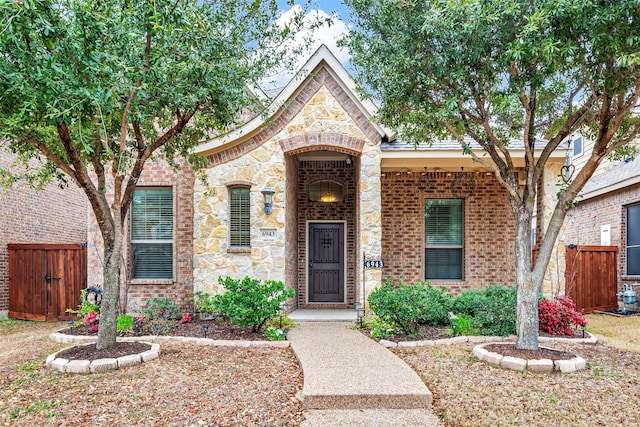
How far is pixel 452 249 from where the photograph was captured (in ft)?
33.2

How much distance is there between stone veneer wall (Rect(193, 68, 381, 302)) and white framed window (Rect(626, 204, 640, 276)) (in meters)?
7.21

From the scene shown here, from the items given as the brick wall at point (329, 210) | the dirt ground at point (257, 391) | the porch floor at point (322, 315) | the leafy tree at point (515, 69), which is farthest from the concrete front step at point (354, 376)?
the brick wall at point (329, 210)

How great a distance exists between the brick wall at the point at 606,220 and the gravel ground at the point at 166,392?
789 centimetres

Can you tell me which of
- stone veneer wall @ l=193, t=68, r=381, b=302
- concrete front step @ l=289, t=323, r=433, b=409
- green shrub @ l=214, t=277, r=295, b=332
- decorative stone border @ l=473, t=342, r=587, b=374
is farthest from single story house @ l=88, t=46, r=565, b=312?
decorative stone border @ l=473, t=342, r=587, b=374

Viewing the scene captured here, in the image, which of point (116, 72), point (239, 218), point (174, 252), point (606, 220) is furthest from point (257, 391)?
point (606, 220)

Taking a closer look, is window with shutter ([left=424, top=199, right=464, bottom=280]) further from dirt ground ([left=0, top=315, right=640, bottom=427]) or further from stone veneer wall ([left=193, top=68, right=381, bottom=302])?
dirt ground ([left=0, top=315, right=640, bottom=427])

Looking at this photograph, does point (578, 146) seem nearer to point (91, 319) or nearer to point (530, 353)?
point (530, 353)

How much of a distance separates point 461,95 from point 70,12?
451 centimetres

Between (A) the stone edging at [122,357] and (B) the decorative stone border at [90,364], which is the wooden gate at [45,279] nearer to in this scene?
(A) the stone edging at [122,357]

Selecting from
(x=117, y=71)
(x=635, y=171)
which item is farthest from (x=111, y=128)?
(x=635, y=171)

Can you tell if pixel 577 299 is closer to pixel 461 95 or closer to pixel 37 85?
pixel 461 95

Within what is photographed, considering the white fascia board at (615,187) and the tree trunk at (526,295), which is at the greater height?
the white fascia board at (615,187)

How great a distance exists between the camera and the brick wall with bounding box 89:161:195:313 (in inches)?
356

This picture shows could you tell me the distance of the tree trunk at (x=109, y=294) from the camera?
556 cm
